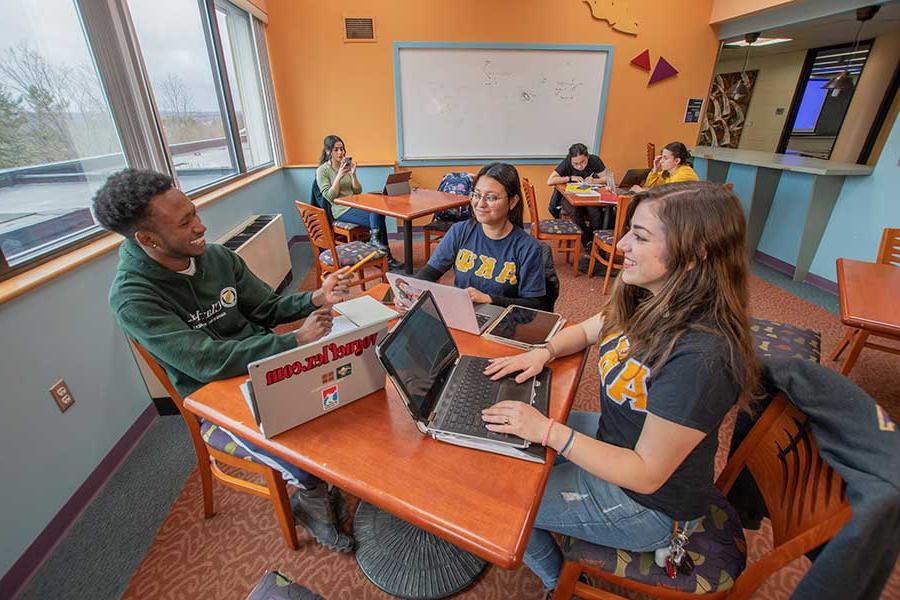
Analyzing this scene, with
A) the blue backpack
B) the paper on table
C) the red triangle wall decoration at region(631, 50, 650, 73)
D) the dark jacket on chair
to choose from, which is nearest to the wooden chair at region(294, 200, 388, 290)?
the blue backpack

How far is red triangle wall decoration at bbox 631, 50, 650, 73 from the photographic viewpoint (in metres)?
4.47

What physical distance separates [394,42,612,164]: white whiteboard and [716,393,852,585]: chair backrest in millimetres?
4423

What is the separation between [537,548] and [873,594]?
0.63m

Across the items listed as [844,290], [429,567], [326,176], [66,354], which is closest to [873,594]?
[429,567]

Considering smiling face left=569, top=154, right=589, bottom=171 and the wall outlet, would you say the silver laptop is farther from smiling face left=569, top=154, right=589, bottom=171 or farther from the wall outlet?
smiling face left=569, top=154, right=589, bottom=171

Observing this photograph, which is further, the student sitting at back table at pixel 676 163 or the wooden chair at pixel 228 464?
the student sitting at back table at pixel 676 163

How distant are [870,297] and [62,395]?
10.3ft

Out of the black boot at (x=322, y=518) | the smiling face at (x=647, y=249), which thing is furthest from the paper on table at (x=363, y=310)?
the smiling face at (x=647, y=249)

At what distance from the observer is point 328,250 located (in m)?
2.80

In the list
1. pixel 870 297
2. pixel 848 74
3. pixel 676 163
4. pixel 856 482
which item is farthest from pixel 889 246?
pixel 848 74

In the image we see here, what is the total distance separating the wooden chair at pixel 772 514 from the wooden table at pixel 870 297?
92 centimetres

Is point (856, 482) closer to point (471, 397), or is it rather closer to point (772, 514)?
point (772, 514)

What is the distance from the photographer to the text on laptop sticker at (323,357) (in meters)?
0.79

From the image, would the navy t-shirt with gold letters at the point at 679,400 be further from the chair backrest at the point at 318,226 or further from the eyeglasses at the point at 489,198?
the chair backrest at the point at 318,226
